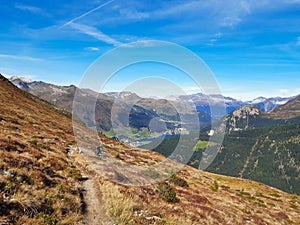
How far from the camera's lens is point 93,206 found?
51.5 ft

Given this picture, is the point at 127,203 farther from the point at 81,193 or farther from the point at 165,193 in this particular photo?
the point at 165,193

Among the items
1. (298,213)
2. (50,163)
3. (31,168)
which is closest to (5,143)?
(50,163)

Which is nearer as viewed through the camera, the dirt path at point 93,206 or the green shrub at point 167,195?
the dirt path at point 93,206

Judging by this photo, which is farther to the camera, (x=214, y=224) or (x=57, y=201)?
(x=214, y=224)

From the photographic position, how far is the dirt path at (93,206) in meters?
13.6

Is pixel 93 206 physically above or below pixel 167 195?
above

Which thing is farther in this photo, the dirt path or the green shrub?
the green shrub

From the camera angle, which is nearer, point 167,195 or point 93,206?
point 93,206

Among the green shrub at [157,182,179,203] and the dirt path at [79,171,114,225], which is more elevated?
the dirt path at [79,171,114,225]

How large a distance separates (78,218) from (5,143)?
14.0 metres

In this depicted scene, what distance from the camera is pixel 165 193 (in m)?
26.2

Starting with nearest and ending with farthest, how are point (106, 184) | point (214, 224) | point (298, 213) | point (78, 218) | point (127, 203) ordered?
point (78, 218), point (127, 203), point (106, 184), point (214, 224), point (298, 213)

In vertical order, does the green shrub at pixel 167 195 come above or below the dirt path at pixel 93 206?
below

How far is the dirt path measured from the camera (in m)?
13.6
